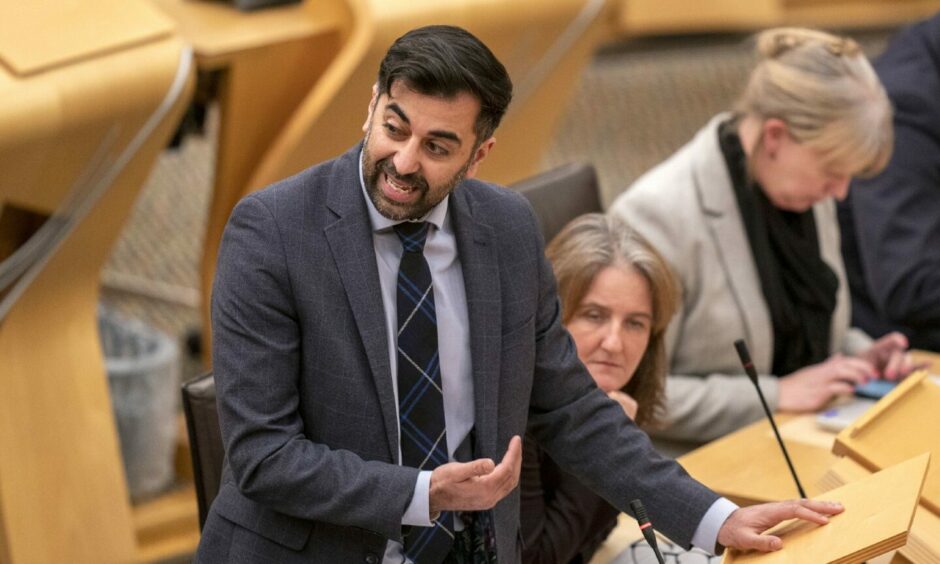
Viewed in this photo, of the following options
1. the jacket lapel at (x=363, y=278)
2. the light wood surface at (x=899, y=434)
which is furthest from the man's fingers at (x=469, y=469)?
the light wood surface at (x=899, y=434)

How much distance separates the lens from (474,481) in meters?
1.49

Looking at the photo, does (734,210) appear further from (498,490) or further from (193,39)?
(498,490)

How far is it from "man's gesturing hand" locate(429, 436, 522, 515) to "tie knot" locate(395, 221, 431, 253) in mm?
256

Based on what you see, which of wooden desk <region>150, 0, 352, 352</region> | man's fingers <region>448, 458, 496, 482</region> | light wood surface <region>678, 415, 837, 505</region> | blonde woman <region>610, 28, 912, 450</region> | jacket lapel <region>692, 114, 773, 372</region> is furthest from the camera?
wooden desk <region>150, 0, 352, 352</region>

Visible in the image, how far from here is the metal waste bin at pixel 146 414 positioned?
11.3 feet

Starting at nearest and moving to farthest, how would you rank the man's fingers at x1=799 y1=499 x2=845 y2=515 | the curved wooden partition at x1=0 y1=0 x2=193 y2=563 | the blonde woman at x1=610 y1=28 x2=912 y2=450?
1. the man's fingers at x1=799 y1=499 x2=845 y2=515
2. the curved wooden partition at x1=0 y1=0 x2=193 y2=563
3. the blonde woman at x1=610 y1=28 x2=912 y2=450

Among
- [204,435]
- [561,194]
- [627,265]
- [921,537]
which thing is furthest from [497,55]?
[921,537]

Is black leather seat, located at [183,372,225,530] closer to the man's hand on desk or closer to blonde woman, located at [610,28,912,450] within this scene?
the man's hand on desk

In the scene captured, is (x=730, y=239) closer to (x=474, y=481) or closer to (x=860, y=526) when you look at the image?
(x=860, y=526)

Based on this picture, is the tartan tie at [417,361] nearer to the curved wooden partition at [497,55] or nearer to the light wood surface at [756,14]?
the curved wooden partition at [497,55]

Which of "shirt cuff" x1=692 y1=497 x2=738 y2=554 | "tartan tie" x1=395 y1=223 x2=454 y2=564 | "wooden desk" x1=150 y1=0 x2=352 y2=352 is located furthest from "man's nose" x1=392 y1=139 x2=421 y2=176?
"wooden desk" x1=150 y1=0 x2=352 y2=352

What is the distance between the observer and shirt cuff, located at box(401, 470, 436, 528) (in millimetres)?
1535

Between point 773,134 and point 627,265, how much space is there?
64cm

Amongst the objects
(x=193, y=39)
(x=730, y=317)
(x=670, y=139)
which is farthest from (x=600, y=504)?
(x=670, y=139)
